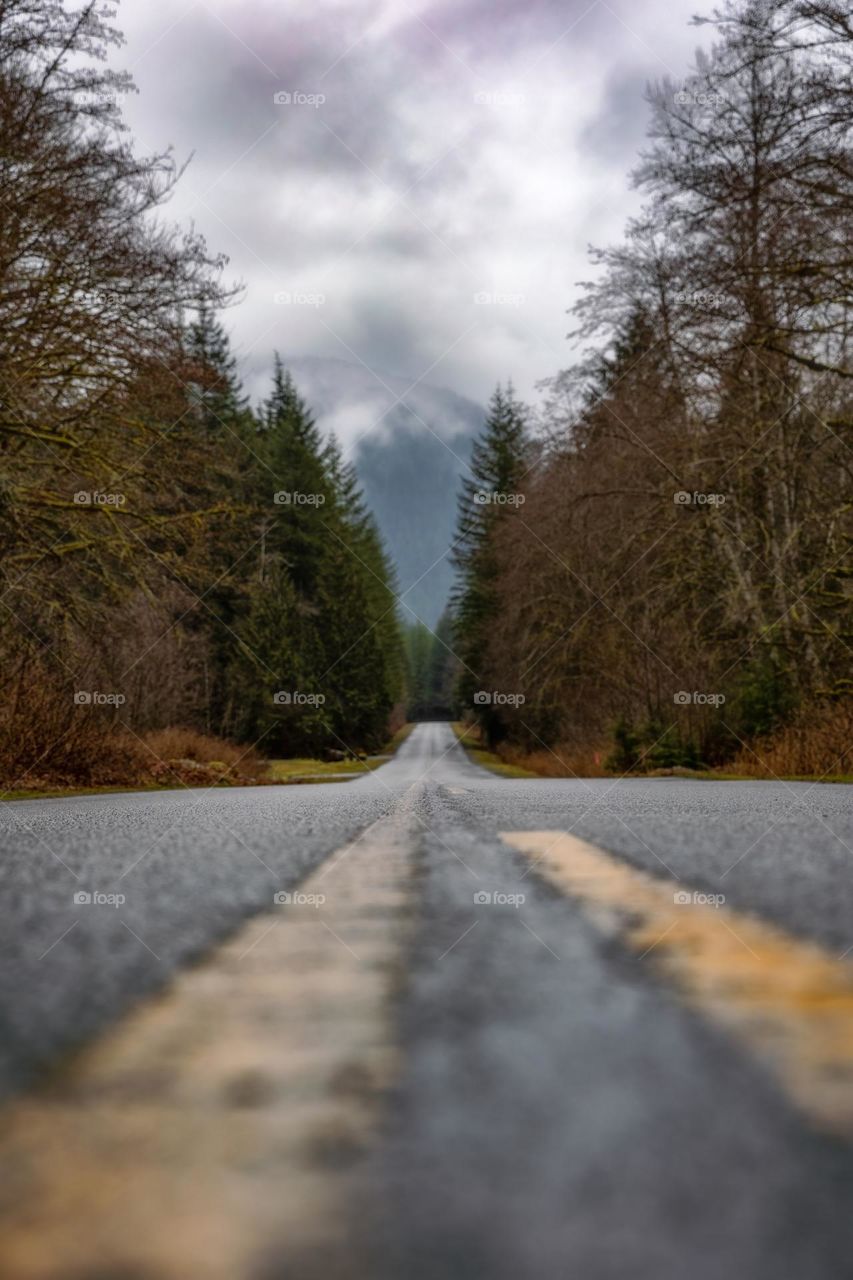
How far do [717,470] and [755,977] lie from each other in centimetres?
1862

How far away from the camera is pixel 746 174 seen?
13188 millimetres

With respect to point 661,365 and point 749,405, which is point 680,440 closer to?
point 749,405

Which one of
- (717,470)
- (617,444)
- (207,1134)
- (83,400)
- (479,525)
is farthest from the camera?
(479,525)

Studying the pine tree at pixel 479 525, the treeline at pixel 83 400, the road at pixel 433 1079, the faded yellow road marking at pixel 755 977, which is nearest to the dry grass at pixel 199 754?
the treeline at pixel 83 400

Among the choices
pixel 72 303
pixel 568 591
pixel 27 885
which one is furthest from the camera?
pixel 568 591

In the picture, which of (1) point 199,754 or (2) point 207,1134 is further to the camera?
(1) point 199,754

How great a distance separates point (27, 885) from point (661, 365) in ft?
68.4

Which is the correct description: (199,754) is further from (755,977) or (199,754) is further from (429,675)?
(429,675)

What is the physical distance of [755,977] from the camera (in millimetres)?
Answer: 2256

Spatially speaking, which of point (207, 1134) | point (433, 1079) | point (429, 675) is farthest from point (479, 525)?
point (429, 675)

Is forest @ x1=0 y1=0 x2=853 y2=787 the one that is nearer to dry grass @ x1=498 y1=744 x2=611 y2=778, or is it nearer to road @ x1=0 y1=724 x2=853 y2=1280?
dry grass @ x1=498 y1=744 x2=611 y2=778

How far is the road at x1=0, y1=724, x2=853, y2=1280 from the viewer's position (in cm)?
109

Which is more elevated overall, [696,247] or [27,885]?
[696,247]

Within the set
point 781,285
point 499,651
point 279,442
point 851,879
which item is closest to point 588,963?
point 851,879
